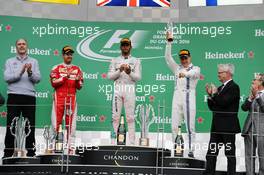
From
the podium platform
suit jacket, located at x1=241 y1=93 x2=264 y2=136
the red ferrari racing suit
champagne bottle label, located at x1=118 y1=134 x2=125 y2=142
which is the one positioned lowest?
the podium platform

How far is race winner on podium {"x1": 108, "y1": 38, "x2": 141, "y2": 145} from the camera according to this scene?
12.5m

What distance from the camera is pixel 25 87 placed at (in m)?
13.0

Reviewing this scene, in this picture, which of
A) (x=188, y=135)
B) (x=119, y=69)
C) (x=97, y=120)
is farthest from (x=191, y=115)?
(x=97, y=120)

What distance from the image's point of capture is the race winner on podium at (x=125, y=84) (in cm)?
1251

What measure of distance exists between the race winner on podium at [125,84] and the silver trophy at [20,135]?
130 centimetres

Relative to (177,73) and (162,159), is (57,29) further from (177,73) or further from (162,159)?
(162,159)

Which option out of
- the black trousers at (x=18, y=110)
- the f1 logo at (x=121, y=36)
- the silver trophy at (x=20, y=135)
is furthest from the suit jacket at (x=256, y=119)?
the f1 logo at (x=121, y=36)

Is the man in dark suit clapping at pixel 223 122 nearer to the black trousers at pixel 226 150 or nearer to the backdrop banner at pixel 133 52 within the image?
the black trousers at pixel 226 150

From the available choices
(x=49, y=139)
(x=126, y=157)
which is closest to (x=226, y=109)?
(x=126, y=157)

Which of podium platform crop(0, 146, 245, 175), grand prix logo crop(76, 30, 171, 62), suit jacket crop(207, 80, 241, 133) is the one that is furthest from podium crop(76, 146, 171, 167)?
grand prix logo crop(76, 30, 171, 62)

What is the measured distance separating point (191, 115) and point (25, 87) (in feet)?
8.39

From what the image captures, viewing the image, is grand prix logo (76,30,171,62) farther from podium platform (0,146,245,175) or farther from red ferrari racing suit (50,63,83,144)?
podium platform (0,146,245,175)

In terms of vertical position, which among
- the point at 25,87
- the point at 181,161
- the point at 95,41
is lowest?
the point at 181,161

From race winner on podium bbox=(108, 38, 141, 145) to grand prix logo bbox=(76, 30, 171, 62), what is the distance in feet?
6.53
